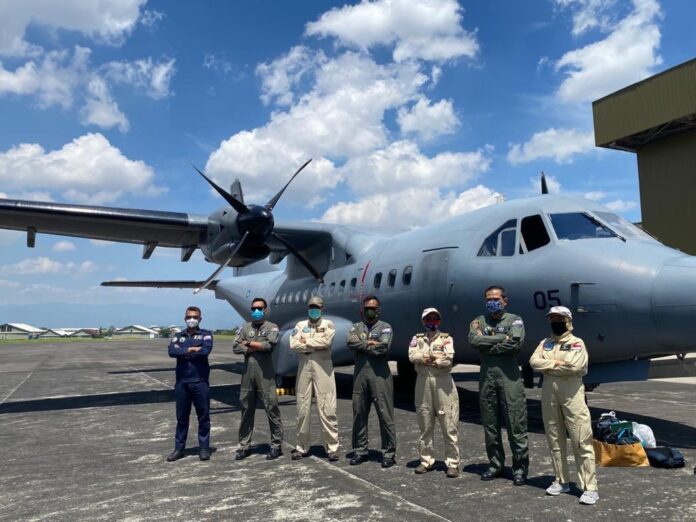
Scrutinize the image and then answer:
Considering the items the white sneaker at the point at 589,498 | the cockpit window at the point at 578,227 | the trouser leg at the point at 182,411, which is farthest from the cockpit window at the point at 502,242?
the trouser leg at the point at 182,411

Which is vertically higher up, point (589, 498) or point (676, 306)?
point (676, 306)

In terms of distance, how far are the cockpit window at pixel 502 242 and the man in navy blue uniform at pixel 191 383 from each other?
165 inches

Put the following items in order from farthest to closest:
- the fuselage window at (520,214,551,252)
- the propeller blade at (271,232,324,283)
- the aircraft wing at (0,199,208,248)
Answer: the propeller blade at (271,232,324,283), the aircraft wing at (0,199,208,248), the fuselage window at (520,214,551,252)

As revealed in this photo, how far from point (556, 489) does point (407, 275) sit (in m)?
5.44

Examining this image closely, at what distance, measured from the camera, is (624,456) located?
19.5 ft

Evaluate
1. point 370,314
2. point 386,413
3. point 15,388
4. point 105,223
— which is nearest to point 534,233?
point 370,314

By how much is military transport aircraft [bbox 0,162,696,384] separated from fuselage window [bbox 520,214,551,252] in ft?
0.06

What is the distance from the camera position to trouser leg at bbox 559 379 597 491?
4.91 metres

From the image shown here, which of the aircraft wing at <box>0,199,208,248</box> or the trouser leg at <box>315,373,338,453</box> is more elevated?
the aircraft wing at <box>0,199,208,248</box>

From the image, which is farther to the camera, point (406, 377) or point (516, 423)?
point (406, 377)

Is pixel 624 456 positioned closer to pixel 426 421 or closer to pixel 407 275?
pixel 426 421

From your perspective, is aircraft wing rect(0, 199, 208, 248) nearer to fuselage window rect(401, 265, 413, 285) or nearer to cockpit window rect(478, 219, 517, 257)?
fuselage window rect(401, 265, 413, 285)

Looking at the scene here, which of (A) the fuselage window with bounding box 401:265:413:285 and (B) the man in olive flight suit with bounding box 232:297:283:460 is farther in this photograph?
(A) the fuselage window with bounding box 401:265:413:285

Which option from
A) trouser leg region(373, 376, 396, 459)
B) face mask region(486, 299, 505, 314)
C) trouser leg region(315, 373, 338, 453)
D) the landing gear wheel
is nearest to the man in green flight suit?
face mask region(486, 299, 505, 314)
